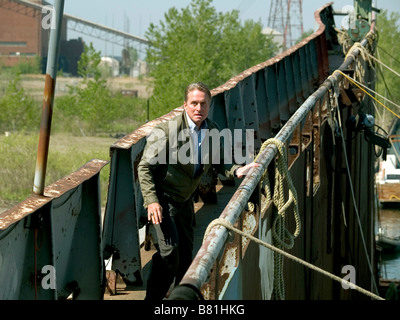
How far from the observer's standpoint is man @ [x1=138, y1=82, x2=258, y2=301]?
572 cm

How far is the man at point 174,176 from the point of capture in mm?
5719

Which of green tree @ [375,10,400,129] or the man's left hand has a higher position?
green tree @ [375,10,400,129]

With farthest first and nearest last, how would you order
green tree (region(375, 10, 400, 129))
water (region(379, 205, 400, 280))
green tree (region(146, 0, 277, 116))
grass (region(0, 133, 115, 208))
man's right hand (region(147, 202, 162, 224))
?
green tree (region(375, 10, 400, 129)) < green tree (region(146, 0, 277, 116)) < grass (region(0, 133, 115, 208)) < water (region(379, 205, 400, 280)) < man's right hand (region(147, 202, 162, 224))

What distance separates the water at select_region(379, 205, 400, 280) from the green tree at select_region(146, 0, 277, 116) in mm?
15402

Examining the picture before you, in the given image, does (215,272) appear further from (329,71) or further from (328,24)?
(328,24)

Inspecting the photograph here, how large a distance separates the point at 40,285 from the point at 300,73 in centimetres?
1355

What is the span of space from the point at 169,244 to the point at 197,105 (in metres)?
1.02

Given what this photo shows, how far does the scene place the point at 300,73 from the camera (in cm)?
1822
